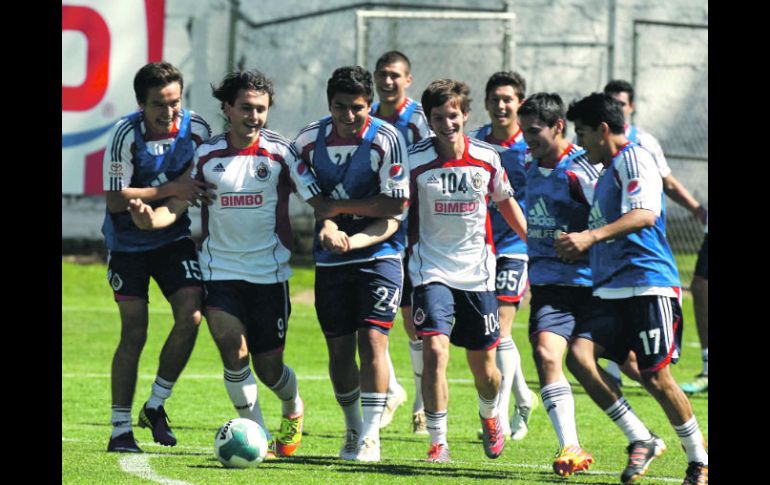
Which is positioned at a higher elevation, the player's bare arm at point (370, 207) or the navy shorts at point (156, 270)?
the player's bare arm at point (370, 207)

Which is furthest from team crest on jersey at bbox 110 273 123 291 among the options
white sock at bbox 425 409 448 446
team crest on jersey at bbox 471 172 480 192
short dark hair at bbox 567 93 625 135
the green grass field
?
short dark hair at bbox 567 93 625 135

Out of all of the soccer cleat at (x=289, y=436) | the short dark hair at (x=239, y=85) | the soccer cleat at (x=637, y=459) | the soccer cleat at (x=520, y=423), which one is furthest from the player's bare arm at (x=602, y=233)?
the soccer cleat at (x=520, y=423)

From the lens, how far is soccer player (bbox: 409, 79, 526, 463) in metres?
8.21

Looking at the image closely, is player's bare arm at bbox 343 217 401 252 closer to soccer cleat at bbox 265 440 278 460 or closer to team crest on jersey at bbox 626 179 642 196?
soccer cleat at bbox 265 440 278 460

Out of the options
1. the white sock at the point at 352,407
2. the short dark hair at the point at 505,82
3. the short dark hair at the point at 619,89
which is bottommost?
the white sock at the point at 352,407

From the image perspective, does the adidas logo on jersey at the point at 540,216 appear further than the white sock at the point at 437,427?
Yes

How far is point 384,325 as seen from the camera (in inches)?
324

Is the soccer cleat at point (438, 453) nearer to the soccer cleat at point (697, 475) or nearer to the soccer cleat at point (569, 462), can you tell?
the soccer cleat at point (569, 462)

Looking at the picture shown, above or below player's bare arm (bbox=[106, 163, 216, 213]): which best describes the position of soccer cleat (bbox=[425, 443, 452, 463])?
below

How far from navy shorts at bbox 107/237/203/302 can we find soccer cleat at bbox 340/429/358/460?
4.10 ft

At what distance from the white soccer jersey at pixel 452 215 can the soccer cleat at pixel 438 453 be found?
92 cm

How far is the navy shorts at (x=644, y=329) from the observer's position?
7215mm
